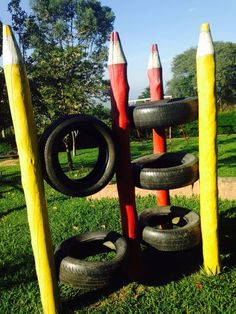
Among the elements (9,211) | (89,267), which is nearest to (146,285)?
(89,267)

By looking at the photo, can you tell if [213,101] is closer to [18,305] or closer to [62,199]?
[18,305]

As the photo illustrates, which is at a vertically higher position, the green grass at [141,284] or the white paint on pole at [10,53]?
the white paint on pole at [10,53]

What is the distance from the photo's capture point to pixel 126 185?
4488 mm

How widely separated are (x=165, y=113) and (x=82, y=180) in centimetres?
132

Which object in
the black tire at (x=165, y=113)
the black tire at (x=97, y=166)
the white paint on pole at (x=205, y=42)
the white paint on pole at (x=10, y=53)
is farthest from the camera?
the black tire at (x=165, y=113)

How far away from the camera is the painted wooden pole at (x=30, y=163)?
3498 millimetres

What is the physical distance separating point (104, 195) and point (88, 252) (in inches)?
168

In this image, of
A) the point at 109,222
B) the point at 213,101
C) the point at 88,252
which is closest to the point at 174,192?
the point at 109,222

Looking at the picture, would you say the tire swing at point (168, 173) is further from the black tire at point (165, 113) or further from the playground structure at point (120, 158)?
the playground structure at point (120, 158)

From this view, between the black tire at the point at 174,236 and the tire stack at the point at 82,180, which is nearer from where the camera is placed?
the tire stack at the point at 82,180

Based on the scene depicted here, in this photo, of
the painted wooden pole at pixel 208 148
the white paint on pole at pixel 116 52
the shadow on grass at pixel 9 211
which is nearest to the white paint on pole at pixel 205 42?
the painted wooden pole at pixel 208 148

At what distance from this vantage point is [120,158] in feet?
14.5

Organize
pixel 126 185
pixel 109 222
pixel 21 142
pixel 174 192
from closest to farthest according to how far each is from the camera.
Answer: pixel 21 142, pixel 126 185, pixel 109 222, pixel 174 192

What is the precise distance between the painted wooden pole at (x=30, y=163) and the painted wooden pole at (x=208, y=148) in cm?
204
